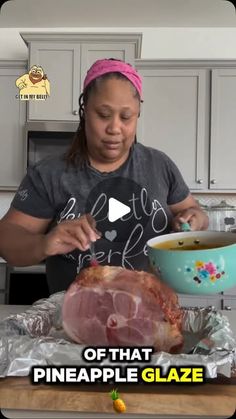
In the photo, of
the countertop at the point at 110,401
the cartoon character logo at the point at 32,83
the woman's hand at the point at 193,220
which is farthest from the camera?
the cartoon character logo at the point at 32,83

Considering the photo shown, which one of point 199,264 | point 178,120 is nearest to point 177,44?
point 178,120

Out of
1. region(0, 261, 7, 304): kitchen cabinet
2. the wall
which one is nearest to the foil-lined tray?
region(0, 261, 7, 304): kitchen cabinet

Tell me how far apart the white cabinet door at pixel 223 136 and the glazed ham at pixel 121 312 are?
4.56 ft

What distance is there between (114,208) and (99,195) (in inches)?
1.4

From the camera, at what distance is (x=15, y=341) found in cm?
40

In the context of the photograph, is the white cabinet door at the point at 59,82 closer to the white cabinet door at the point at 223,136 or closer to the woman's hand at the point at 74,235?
the white cabinet door at the point at 223,136

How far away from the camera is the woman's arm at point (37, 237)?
44cm

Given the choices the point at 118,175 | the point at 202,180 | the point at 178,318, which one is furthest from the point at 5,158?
the point at 178,318

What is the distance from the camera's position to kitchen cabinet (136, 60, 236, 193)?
1.76 meters

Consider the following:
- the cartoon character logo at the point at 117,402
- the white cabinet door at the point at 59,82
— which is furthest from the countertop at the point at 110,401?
the white cabinet door at the point at 59,82

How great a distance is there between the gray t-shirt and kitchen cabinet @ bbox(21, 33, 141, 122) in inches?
42.7

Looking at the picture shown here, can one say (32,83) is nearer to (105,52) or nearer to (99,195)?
(105,52)

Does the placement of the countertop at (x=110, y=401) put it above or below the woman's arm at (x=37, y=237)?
below

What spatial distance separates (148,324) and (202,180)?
1409 mm
